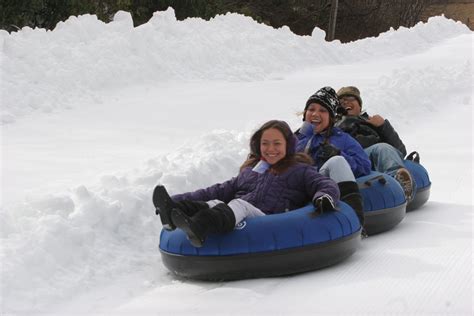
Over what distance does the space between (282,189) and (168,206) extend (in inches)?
31.7

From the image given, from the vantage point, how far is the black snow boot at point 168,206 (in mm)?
3684

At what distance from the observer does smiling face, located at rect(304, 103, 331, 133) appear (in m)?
5.02

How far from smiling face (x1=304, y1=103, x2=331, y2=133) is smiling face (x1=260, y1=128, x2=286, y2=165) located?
0.76 m

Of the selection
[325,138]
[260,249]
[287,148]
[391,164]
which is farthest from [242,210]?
[391,164]

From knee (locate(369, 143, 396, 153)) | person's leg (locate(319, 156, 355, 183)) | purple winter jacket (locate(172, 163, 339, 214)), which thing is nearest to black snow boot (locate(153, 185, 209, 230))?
purple winter jacket (locate(172, 163, 339, 214))

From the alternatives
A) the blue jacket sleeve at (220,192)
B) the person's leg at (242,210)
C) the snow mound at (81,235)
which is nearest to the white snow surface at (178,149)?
the snow mound at (81,235)

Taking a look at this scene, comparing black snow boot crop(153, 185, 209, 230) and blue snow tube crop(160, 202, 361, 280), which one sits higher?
black snow boot crop(153, 185, 209, 230)

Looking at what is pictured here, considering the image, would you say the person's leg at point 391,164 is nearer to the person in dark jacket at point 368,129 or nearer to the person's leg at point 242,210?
the person in dark jacket at point 368,129

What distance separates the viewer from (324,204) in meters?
4.05

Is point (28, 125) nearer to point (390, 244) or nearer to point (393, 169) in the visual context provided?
point (393, 169)

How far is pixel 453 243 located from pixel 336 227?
0.96m

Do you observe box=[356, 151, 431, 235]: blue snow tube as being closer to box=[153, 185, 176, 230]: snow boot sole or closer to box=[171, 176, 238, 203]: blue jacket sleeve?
box=[171, 176, 238, 203]: blue jacket sleeve

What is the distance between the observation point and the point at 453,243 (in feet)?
15.1

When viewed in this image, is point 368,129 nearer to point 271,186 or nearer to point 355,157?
point 355,157
